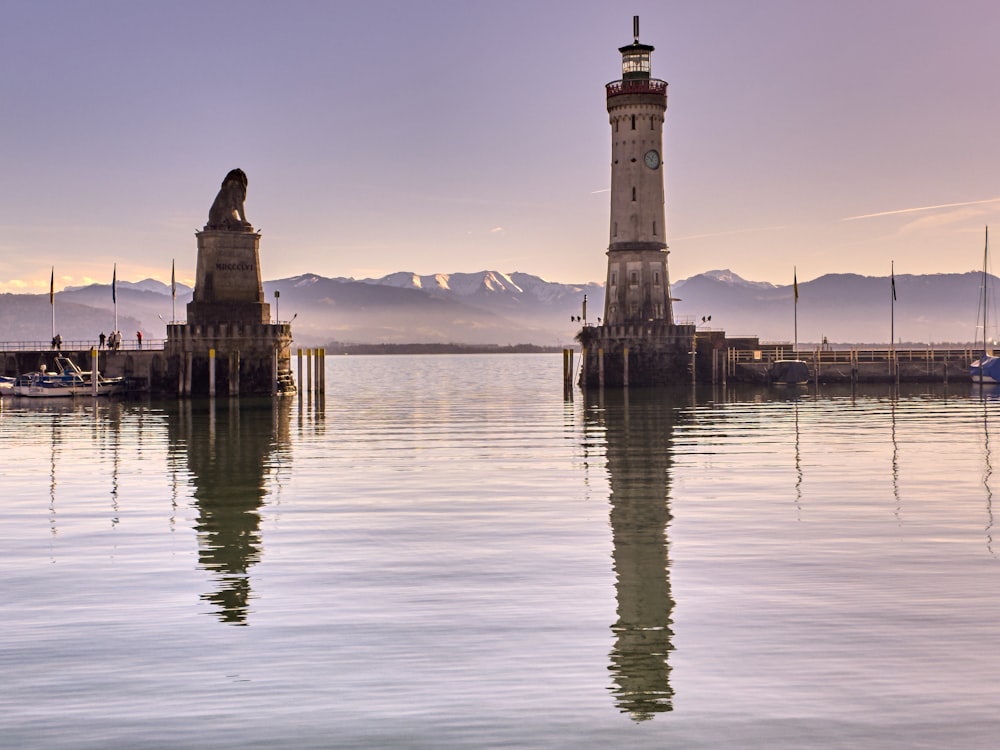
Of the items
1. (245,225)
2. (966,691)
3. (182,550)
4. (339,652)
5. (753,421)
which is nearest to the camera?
(966,691)

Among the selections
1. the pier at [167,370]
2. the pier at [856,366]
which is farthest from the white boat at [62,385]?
the pier at [856,366]

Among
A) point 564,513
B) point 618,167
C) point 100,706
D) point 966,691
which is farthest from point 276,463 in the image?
point 618,167

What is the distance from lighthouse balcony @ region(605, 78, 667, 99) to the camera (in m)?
84.8

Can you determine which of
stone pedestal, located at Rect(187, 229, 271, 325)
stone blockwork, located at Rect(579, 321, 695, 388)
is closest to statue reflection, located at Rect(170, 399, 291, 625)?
stone pedestal, located at Rect(187, 229, 271, 325)

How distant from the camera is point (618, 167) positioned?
86.4 m

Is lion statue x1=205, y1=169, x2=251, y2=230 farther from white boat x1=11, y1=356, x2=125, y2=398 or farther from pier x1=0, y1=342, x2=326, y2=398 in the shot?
white boat x1=11, y1=356, x2=125, y2=398

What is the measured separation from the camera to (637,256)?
86812mm

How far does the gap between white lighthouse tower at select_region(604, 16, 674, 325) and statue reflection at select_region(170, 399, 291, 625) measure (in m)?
33.0

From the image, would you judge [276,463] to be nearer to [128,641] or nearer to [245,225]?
[128,641]

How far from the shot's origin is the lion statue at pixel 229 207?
78875 millimetres

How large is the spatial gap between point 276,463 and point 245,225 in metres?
46.8

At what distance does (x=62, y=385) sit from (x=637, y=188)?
159 feet

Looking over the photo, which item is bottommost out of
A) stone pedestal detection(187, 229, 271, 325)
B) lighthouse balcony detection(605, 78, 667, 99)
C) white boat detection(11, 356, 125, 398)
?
white boat detection(11, 356, 125, 398)

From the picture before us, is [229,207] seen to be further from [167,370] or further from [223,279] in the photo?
[167,370]
